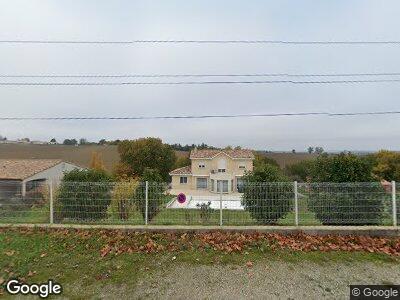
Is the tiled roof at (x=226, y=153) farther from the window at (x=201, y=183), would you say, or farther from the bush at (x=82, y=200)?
the bush at (x=82, y=200)

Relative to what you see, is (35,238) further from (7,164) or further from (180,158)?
(180,158)

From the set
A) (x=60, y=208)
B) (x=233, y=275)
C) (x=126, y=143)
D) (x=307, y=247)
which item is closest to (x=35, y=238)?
(x=60, y=208)

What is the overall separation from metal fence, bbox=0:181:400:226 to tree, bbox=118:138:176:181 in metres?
41.2

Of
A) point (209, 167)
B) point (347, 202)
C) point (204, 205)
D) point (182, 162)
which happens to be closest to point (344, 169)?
point (347, 202)

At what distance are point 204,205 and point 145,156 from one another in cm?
4296

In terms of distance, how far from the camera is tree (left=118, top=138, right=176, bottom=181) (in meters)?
49.3

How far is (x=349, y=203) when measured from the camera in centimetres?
670

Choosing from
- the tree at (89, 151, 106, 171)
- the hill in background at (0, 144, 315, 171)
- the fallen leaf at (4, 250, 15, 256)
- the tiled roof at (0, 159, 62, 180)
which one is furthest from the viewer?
the tree at (89, 151, 106, 171)

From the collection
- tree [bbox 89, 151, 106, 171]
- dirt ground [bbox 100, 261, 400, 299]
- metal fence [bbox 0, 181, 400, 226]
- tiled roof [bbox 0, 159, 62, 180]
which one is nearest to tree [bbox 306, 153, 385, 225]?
metal fence [bbox 0, 181, 400, 226]

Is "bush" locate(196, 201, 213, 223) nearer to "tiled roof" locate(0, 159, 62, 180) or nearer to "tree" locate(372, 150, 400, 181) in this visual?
"tiled roof" locate(0, 159, 62, 180)

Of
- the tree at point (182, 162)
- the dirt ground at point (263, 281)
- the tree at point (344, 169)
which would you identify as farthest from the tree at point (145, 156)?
the dirt ground at point (263, 281)

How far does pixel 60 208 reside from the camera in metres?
7.15

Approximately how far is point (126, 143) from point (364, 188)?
48731mm

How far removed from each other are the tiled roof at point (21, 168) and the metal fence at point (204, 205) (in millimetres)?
23610
